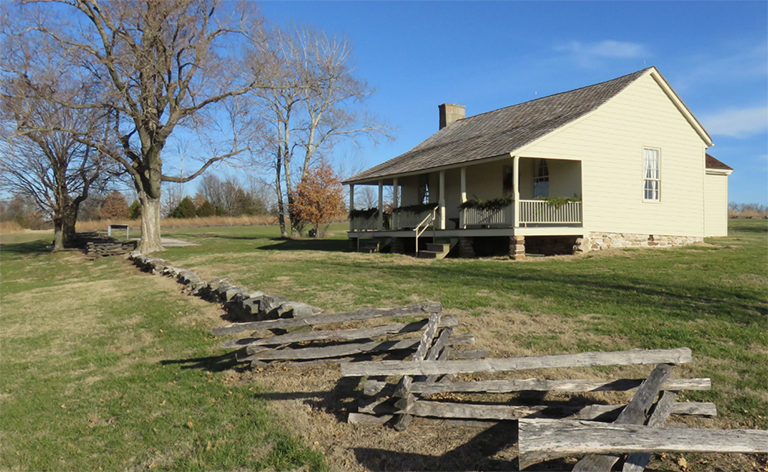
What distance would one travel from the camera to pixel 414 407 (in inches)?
189

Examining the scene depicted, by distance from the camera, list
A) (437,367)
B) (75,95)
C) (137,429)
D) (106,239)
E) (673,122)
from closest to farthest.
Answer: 1. (437,367)
2. (137,429)
3. (673,122)
4. (75,95)
5. (106,239)

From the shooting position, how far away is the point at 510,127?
19.9 metres

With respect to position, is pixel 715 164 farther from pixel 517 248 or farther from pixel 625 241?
pixel 517 248

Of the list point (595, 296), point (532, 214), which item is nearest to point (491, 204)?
point (532, 214)

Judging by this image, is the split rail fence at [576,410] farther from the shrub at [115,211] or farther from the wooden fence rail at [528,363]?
the shrub at [115,211]

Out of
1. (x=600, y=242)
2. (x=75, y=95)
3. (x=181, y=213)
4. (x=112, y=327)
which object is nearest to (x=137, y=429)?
(x=112, y=327)

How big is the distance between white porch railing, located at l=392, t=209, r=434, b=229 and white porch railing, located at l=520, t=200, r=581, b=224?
4045 mm

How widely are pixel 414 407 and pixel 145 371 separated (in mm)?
4380

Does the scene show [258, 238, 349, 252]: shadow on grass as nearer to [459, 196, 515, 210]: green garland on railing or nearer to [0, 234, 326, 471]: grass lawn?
[459, 196, 515, 210]: green garland on railing

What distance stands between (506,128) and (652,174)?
5.24 meters

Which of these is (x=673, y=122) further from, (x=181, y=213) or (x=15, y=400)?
(x=181, y=213)

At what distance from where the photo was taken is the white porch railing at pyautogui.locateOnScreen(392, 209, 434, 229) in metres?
19.5

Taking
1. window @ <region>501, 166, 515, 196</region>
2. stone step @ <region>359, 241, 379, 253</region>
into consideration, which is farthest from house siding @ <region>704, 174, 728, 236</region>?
stone step @ <region>359, 241, 379, 253</region>

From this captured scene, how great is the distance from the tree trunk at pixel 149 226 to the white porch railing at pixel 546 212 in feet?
54.2
